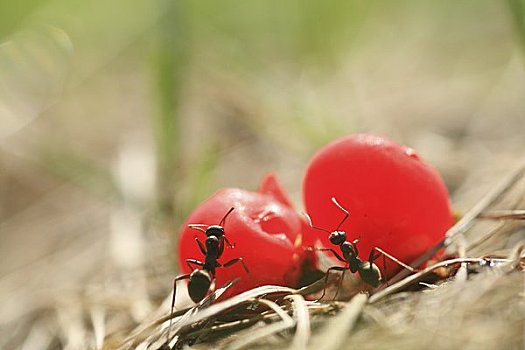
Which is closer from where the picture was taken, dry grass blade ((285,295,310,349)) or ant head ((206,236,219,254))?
dry grass blade ((285,295,310,349))

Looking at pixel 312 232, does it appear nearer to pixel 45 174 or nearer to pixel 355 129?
pixel 355 129

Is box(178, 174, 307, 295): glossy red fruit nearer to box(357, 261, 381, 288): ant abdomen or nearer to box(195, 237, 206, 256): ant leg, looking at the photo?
box(195, 237, 206, 256): ant leg

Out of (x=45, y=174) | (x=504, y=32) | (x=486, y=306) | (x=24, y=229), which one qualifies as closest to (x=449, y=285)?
(x=486, y=306)

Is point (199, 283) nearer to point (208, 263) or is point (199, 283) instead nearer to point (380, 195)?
point (208, 263)

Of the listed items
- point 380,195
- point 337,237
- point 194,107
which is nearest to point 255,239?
point 337,237

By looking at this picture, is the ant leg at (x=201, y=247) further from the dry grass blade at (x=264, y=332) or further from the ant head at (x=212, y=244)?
the dry grass blade at (x=264, y=332)

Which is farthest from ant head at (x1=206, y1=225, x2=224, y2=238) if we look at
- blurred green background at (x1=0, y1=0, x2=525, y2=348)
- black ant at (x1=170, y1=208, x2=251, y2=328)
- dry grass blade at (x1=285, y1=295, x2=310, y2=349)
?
blurred green background at (x1=0, y1=0, x2=525, y2=348)

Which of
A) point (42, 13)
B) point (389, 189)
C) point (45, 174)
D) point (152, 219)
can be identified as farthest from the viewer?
point (42, 13)
